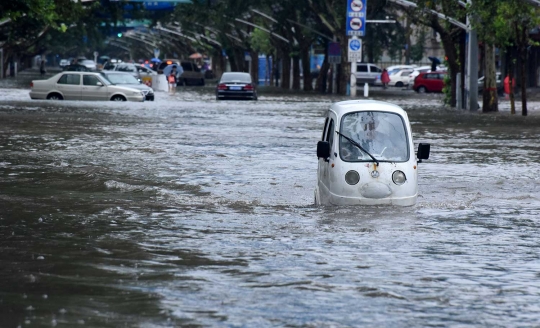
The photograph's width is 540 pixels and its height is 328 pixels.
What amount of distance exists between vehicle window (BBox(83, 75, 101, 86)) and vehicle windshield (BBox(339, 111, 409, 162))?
3399 cm

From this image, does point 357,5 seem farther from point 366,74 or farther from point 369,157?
point 369,157

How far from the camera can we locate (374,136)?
613 inches

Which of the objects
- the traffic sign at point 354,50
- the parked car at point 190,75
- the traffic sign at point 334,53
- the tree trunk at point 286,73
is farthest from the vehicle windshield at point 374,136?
the parked car at point 190,75

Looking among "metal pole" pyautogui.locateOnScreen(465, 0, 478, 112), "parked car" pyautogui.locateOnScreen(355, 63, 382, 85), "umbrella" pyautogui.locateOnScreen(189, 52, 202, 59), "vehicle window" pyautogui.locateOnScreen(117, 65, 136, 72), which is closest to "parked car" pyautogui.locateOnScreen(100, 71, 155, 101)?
"metal pole" pyautogui.locateOnScreen(465, 0, 478, 112)

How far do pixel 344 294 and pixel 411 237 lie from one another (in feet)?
12.0

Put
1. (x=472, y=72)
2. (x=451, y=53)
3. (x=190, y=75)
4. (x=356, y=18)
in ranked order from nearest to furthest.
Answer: (x=472, y=72)
(x=451, y=53)
(x=356, y=18)
(x=190, y=75)

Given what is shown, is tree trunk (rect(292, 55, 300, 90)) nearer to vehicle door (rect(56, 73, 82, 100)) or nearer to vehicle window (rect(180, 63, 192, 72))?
vehicle window (rect(180, 63, 192, 72))

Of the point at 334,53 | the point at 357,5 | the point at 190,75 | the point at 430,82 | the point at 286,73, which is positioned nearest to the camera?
the point at 357,5

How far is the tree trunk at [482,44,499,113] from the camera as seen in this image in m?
43.5

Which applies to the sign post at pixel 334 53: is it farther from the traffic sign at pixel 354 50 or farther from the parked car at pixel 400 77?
the parked car at pixel 400 77

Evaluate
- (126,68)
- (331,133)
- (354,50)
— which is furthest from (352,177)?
(126,68)

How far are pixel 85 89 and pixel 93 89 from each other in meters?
0.31

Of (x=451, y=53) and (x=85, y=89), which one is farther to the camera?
(x=451, y=53)

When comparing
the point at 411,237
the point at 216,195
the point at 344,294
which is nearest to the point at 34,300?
the point at 344,294
